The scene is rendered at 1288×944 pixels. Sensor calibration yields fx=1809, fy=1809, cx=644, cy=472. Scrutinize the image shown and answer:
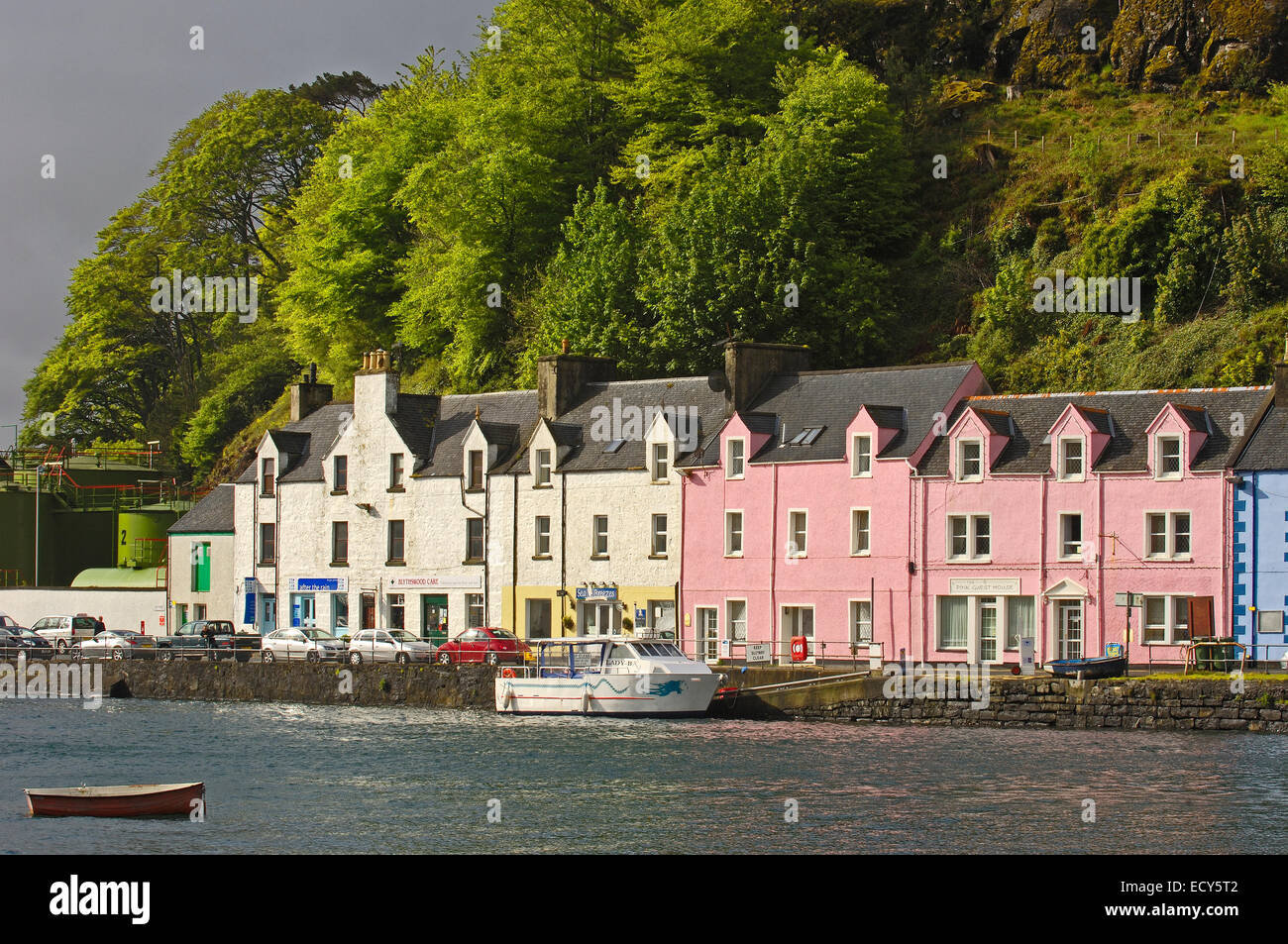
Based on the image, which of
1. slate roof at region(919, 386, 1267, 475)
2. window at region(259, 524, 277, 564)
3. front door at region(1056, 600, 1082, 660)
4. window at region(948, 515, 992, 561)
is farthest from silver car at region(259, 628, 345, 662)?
front door at region(1056, 600, 1082, 660)

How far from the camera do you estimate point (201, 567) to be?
78.5 meters

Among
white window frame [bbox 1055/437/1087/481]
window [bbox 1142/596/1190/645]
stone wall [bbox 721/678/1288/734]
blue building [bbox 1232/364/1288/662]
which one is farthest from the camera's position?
white window frame [bbox 1055/437/1087/481]

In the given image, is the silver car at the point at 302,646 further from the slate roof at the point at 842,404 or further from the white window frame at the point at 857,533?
the white window frame at the point at 857,533

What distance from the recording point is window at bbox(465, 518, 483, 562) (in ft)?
225

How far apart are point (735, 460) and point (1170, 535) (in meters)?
15.4

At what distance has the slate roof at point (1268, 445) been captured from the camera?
166 feet

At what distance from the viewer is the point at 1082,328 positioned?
68.7m

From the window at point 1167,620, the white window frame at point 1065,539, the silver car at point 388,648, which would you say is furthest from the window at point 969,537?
the silver car at point 388,648

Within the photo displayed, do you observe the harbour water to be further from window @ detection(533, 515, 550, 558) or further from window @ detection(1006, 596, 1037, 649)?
window @ detection(533, 515, 550, 558)

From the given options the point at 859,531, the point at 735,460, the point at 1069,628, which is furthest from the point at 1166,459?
the point at 735,460

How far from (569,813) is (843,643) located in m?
24.3

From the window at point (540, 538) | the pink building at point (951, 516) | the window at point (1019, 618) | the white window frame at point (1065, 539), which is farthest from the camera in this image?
the window at point (540, 538)

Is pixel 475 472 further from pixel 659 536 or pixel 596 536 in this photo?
pixel 659 536
